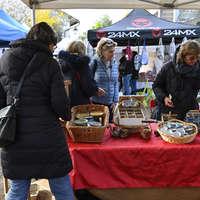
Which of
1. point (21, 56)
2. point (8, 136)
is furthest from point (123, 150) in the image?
point (21, 56)

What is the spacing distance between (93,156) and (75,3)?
220 cm

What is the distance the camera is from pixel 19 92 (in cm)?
122

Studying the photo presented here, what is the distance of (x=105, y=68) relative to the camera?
268 centimetres

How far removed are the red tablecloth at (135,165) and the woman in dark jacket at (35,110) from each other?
0.35m

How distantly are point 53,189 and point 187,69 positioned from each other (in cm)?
166

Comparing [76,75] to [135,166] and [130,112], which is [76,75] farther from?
[135,166]

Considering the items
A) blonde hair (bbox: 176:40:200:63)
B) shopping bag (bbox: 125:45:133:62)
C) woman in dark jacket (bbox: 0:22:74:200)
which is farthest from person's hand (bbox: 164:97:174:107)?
shopping bag (bbox: 125:45:133:62)

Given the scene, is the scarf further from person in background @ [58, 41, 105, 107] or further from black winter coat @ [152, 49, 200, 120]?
person in background @ [58, 41, 105, 107]

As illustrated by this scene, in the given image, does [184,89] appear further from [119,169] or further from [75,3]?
[75,3]

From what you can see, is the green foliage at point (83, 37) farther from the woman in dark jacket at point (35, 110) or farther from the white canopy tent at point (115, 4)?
the woman in dark jacket at point (35, 110)

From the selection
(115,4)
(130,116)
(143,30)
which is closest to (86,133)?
(130,116)

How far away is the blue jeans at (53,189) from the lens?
4.33 feet

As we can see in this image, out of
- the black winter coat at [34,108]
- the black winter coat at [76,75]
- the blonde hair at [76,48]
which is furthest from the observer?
the blonde hair at [76,48]

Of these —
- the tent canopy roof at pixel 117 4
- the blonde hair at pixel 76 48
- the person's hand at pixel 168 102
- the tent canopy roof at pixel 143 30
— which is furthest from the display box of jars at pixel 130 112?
the tent canopy roof at pixel 143 30
